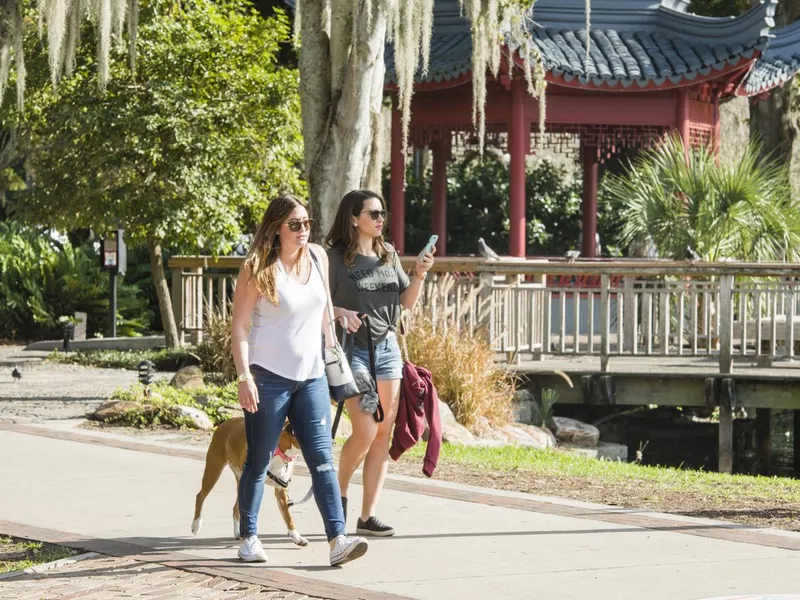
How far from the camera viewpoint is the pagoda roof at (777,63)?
22969 millimetres

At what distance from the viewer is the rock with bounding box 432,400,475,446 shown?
1243 centimetres

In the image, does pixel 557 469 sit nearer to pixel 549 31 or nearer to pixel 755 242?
pixel 755 242

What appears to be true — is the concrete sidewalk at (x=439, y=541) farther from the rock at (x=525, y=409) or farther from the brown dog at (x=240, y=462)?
the rock at (x=525, y=409)

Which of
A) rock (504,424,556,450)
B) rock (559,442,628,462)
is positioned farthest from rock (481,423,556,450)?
rock (559,442,628,462)

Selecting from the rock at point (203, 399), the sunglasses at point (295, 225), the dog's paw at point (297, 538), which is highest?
the sunglasses at point (295, 225)

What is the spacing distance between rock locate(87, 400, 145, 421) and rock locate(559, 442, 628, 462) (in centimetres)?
441

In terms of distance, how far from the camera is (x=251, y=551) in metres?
6.61

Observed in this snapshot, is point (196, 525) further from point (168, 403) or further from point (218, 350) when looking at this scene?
point (218, 350)

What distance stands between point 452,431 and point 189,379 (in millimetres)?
3399

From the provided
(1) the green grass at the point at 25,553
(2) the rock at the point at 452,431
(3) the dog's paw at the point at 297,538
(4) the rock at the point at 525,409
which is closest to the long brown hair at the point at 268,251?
(3) the dog's paw at the point at 297,538

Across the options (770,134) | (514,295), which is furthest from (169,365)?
(770,134)

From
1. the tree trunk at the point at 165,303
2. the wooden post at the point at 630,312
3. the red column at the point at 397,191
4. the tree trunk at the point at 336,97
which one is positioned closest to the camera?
the tree trunk at the point at 336,97

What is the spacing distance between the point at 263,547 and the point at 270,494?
1951 mm

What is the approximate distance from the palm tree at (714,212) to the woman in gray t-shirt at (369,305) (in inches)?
447
